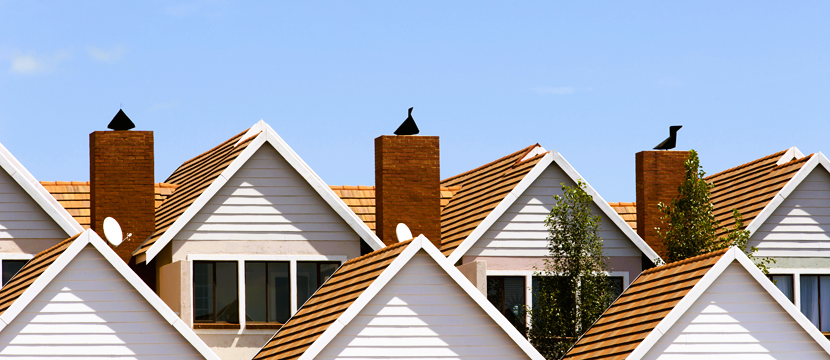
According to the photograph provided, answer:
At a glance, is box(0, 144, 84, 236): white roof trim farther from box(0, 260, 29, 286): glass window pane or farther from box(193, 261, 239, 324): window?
box(193, 261, 239, 324): window

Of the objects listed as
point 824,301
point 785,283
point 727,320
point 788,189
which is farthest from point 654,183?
point 727,320

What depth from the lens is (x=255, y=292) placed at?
24.6 meters

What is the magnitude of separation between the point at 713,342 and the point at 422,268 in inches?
211

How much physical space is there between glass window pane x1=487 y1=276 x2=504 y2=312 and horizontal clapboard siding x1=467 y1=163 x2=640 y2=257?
0.60 m

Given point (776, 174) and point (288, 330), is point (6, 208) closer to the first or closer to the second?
point (288, 330)

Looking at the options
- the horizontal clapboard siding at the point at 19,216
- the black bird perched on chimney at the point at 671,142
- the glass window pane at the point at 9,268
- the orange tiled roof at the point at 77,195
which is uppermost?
the black bird perched on chimney at the point at 671,142

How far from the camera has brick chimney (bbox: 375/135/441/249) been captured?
25.9 m

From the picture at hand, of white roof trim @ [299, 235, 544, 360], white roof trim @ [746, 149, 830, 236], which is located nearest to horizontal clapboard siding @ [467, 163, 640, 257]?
white roof trim @ [746, 149, 830, 236]

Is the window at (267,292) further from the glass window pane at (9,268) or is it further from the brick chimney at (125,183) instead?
the glass window pane at (9,268)

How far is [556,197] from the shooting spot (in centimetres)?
Answer: 2500

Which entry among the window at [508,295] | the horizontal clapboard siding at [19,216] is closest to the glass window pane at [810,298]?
the window at [508,295]

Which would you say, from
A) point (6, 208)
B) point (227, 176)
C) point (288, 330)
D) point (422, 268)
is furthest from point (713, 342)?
point (6, 208)

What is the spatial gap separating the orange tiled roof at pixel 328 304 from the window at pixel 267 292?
2341mm

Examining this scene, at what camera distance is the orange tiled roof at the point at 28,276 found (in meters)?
19.6
